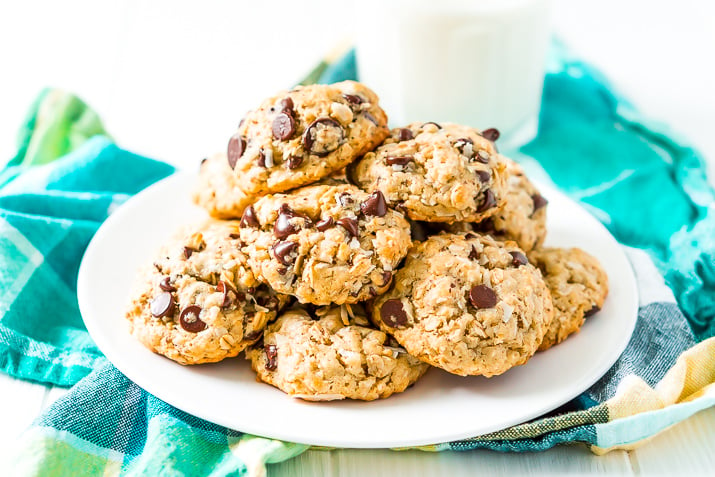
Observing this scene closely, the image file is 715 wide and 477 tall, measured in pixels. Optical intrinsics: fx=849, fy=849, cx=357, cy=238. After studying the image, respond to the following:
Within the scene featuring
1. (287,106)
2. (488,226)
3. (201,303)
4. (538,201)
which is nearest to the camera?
(201,303)

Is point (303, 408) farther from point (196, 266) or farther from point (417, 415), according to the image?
point (196, 266)

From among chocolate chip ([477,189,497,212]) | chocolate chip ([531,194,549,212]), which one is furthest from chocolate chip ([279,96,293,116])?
chocolate chip ([531,194,549,212])

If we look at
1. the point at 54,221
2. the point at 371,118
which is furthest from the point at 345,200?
the point at 54,221

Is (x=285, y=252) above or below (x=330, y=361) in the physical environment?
above

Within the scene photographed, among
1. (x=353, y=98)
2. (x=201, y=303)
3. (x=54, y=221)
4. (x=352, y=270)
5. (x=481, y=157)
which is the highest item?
(x=353, y=98)

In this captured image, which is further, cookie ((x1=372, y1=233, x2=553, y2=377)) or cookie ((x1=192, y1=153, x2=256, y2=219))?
cookie ((x1=192, y1=153, x2=256, y2=219))

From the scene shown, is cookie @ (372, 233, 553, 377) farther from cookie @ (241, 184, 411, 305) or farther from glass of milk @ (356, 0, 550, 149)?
glass of milk @ (356, 0, 550, 149)

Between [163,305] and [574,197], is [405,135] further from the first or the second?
[574,197]
